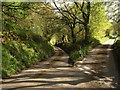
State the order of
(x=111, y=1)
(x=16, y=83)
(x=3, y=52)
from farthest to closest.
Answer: (x=111, y=1) < (x=3, y=52) < (x=16, y=83)

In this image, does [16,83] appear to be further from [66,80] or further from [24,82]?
[66,80]

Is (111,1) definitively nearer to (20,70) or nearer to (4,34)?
(4,34)

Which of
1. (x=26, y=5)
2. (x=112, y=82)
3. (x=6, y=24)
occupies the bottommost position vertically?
(x=112, y=82)

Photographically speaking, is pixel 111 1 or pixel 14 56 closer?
pixel 14 56

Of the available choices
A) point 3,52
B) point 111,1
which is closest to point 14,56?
point 3,52

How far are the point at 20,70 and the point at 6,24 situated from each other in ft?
22.8

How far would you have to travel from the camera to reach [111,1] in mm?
33938

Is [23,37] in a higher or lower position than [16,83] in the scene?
higher

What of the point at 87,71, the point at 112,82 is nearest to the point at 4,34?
the point at 87,71

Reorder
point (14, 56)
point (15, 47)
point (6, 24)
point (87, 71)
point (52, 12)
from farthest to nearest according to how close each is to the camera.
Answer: point (52, 12)
point (6, 24)
point (15, 47)
point (14, 56)
point (87, 71)

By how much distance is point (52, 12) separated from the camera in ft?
140

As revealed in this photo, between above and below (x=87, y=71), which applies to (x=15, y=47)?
above

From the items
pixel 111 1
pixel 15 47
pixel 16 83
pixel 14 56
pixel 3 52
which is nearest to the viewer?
pixel 16 83

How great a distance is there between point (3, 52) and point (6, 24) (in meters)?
6.07
